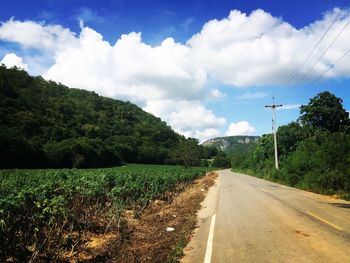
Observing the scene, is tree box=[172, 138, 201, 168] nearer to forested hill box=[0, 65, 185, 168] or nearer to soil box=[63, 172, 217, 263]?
forested hill box=[0, 65, 185, 168]

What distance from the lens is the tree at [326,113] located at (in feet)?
203

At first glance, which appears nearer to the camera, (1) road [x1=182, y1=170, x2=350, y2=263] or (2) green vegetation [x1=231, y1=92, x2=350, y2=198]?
(1) road [x1=182, y1=170, x2=350, y2=263]

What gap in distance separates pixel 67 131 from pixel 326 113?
174 ft

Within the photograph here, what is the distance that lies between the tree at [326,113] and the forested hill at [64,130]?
42.3 meters

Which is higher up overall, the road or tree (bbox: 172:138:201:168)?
tree (bbox: 172:138:201:168)

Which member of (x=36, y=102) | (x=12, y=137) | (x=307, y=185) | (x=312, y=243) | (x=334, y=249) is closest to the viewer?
(x=334, y=249)

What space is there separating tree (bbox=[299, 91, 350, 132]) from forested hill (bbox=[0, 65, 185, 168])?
139 feet

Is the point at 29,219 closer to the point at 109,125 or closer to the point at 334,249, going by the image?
the point at 334,249

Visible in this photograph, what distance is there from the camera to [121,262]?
26.8 ft

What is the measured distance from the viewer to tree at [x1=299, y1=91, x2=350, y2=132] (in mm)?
61869

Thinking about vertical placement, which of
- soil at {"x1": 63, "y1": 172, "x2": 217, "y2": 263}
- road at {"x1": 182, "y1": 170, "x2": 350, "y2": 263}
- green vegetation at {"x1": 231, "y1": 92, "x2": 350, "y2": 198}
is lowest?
soil at {"x1": 63, "y1": 172, "x2": 217, "y2": 263}

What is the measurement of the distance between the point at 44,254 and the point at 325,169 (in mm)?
23747

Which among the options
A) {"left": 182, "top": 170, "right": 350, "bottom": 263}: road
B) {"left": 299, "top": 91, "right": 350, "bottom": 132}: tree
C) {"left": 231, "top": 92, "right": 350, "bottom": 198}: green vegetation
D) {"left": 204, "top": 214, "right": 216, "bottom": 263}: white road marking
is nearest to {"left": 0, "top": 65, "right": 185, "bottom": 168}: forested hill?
{"left": 231, "top": 92, "right": 350, "bottom": 198}: green vegetation

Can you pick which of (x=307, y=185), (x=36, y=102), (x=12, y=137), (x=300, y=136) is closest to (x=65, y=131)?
(x=36, y=102)
